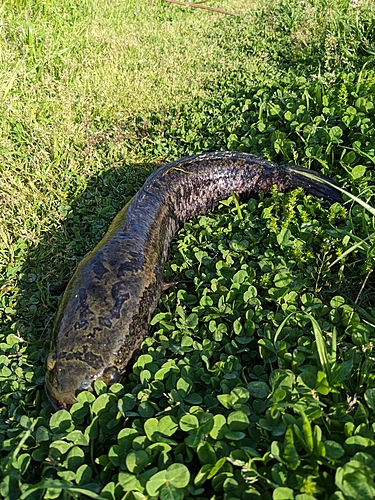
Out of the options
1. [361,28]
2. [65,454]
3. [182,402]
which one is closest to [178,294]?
[182,402]

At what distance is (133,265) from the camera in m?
2.98

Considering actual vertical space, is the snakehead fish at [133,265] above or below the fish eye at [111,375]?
above

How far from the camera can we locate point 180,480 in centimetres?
173

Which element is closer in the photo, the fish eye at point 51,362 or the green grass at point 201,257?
the green grass at point 201,257

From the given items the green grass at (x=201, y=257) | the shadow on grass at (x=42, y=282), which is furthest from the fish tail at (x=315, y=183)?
the shadow on grass at (x=42, y=282)

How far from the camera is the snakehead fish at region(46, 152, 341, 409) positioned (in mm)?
2438

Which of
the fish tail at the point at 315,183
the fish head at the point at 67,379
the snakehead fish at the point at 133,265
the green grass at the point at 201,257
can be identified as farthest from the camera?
the fish tail at the point at 315,183

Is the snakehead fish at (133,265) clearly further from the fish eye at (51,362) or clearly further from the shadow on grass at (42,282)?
the shadow on grass at (42,282)

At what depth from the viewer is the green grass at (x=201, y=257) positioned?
1851 millimetres

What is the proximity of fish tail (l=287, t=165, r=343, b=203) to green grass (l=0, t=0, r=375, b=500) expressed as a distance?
132 millimetres

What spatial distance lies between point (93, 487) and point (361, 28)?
5926 mm

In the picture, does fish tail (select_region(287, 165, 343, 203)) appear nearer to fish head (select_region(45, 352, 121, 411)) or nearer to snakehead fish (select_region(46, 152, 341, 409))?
snakehead fish (select_region(46, 152, 341, 409))

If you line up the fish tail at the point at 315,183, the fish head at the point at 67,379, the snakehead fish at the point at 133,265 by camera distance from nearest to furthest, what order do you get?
the fish head at the point at 67,379 → the snakehead fish at the point at 133,265 → the fish tail at the point at 315,183

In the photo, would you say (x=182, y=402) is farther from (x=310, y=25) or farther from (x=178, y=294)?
(x=310, y=25)
